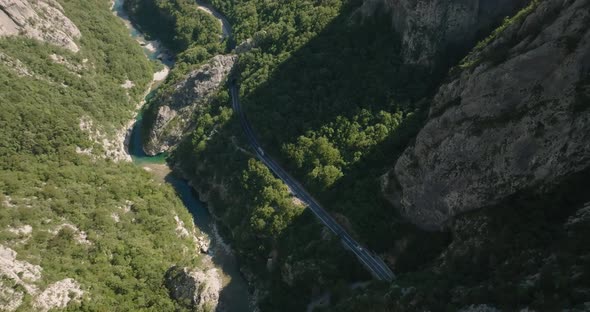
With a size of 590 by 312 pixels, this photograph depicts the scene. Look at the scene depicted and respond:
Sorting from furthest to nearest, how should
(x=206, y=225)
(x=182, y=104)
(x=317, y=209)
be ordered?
1. (x=182, y=104)
2. (x=206, y=225)
3. (x=317, y=209)

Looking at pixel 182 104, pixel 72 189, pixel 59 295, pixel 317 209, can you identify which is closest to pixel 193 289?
pixel 59 295

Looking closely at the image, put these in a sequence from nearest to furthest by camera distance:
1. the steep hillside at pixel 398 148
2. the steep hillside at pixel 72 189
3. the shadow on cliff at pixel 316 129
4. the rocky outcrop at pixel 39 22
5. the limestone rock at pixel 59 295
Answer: the steep hillside at pixel 398 148 → the limestone rock at pixel 59 295 → the steep hillside at pixel 72 189 → the shadow on cliff at pixel 316 129 → the rocky outcrop at pixel 39 22

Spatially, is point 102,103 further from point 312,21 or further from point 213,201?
point 312,21

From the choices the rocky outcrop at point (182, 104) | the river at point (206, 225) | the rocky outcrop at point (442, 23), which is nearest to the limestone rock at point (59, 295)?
the river at point (206, 225)

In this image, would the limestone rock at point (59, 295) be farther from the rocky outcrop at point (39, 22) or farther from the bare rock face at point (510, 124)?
the rocky outcrop at point (39, 22)

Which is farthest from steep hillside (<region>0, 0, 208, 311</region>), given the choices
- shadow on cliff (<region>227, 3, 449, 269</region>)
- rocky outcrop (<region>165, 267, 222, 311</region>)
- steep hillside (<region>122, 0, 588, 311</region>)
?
shadow on cliff (<region>227, 3, 449, 269</region>)

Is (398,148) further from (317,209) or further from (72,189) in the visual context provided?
(72,189)
